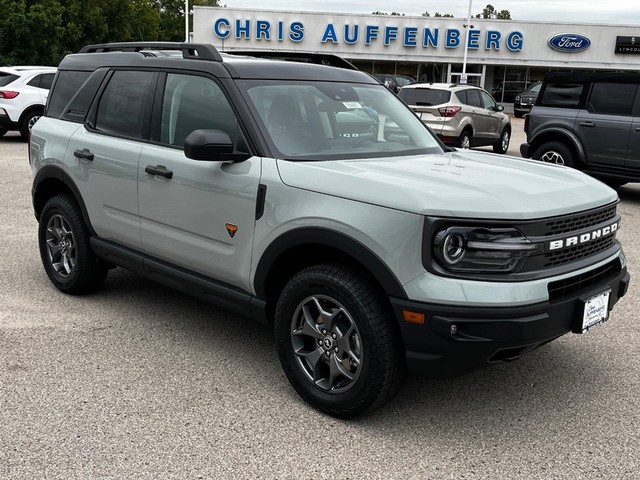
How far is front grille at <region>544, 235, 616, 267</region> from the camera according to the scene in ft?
10.6

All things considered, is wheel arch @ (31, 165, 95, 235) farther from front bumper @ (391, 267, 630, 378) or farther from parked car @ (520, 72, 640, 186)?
parked car @ (520, 72, 640, 186)

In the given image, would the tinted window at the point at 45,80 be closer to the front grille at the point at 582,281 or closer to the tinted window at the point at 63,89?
the tinted window at the point at 63,89

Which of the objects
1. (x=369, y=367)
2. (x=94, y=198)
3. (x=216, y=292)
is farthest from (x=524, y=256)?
(x=94, y=198)

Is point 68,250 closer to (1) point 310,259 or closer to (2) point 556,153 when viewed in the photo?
(1) point 310,259

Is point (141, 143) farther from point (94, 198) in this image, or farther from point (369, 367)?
point (369, 367)

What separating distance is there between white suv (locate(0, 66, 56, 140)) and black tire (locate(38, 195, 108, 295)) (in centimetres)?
1075

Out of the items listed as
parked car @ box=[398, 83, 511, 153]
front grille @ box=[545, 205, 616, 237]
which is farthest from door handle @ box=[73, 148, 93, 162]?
parked car @ box=[398, 83, 511, 153]

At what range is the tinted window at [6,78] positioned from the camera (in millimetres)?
15236

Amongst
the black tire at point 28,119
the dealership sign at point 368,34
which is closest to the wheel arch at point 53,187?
the black tire at point 28,119

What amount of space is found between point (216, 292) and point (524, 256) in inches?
70.1

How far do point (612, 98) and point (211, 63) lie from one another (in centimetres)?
801

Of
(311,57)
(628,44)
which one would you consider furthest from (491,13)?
(311,57)

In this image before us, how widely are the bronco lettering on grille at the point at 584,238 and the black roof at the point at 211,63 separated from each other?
6.07 feet

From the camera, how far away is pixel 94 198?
4.83 m
